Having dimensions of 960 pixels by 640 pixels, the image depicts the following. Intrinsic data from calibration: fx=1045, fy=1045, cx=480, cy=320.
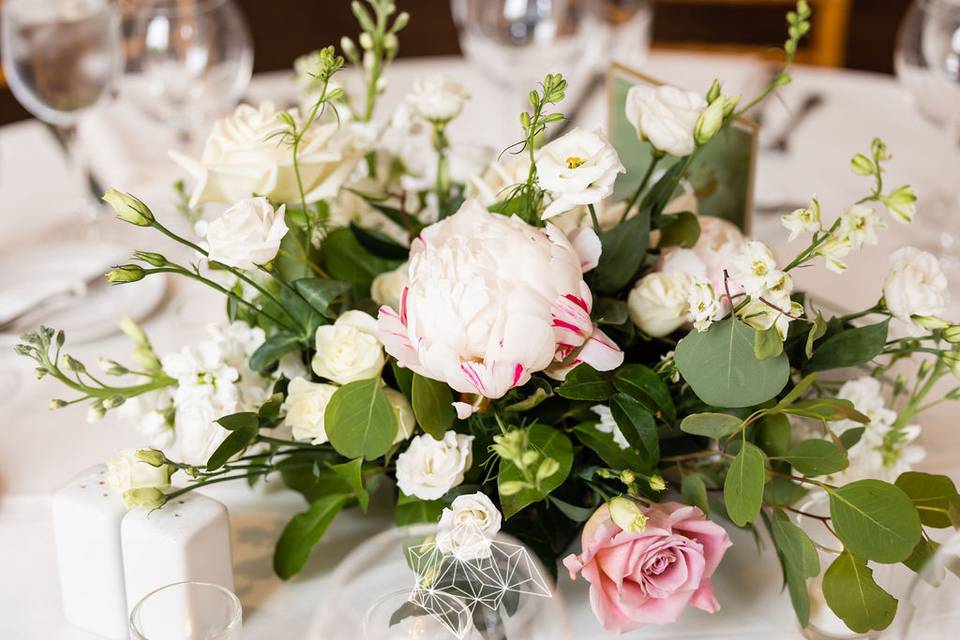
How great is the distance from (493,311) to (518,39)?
86 centimetres

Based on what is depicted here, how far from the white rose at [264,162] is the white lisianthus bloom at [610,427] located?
247mm

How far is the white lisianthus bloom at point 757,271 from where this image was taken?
59 cm

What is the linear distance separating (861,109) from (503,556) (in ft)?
3.92

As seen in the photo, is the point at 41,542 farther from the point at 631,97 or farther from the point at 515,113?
the point at 515,113

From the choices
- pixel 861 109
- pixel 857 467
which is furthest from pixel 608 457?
pixel 861 109

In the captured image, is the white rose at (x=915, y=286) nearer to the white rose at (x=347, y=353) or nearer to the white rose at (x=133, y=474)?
the white rose at (x=347, y=353)

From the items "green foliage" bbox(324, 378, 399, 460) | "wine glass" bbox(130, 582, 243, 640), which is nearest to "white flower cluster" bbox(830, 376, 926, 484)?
"green foliage" bbox(324, 378, 399, 460)

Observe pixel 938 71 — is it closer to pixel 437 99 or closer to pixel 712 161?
pixel 712 161

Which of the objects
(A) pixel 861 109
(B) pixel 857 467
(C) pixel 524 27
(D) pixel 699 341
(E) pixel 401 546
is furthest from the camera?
(A) pixel 861 109

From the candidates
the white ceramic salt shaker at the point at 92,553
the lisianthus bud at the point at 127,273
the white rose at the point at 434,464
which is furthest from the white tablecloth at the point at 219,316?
the lisianthus bud at the point at 127,273

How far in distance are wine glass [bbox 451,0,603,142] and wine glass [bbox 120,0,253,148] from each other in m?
0.30

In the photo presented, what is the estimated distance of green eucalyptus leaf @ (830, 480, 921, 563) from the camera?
0.61 metres

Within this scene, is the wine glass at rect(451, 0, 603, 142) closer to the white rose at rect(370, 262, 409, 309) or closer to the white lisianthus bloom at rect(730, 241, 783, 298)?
the white rose at rect(370, 262, 409, 309)

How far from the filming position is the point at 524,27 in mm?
1361
